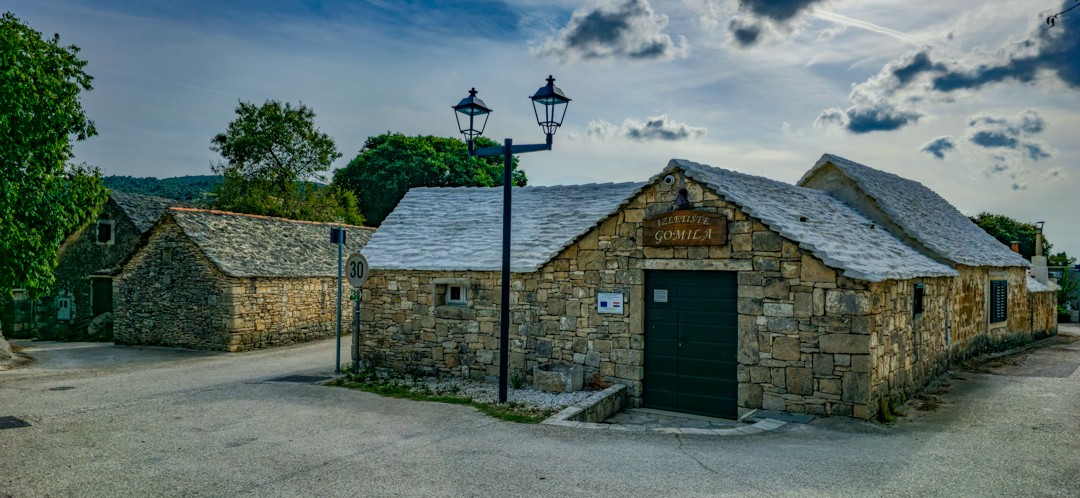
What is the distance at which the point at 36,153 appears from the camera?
15.7 metres

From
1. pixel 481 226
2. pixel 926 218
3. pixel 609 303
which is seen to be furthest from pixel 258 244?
pixel 926 218

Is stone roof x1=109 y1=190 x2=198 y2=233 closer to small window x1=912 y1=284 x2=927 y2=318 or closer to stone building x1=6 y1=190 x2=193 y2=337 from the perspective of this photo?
stone building x1=6 y1=190 x2=193 y2=337

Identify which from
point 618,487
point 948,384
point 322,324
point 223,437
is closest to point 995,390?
point 948,384

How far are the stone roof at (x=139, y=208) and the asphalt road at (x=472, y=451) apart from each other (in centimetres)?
1519

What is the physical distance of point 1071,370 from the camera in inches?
527

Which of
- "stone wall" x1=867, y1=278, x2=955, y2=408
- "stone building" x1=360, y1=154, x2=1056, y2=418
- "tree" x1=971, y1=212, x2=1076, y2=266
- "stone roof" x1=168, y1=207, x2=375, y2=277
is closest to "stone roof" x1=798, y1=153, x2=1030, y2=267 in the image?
"stone building" x1=360, y1=154, x2=1056, y2=418

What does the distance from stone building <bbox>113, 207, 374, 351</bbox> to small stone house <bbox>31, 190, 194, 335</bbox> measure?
5053 millimetres

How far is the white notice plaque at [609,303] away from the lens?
35.9 feet

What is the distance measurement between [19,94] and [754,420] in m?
17.5

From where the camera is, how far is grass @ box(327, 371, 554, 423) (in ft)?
31.2

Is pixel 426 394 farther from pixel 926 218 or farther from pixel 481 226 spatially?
pixel 926 218

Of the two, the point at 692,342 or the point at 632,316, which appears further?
the point at 632,316

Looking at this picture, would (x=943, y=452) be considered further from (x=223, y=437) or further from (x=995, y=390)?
(x=223, y=437)

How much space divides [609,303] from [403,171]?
1205 inches
